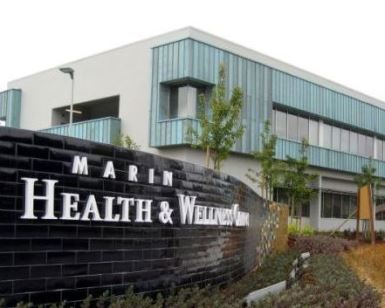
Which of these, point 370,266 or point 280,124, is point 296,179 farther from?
point 370,266

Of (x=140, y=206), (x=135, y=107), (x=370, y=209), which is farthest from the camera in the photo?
(x=135, y=107)

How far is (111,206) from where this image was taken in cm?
623

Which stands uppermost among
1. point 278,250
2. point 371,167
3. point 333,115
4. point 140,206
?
point 333,115

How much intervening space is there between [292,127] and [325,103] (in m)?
3.35

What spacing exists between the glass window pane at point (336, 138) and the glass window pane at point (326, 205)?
281cm

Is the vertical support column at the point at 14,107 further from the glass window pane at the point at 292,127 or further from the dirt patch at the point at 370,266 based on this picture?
the dirt patch at the point at 370,266

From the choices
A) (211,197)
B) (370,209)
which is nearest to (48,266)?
(211,197)

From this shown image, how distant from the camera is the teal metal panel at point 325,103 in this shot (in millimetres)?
31047

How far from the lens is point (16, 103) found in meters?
35.4

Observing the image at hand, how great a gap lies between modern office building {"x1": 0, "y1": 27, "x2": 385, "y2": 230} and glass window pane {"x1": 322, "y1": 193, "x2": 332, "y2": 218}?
58mm

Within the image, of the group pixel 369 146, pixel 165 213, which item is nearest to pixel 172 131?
pixel 165 213

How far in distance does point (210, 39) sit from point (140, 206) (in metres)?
20.5

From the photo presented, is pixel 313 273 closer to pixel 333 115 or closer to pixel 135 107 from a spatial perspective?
pixel 135 107

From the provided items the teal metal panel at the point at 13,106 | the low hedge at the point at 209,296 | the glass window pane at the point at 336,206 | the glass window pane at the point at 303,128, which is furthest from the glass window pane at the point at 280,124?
→ the low hedge at the point at 209,296
